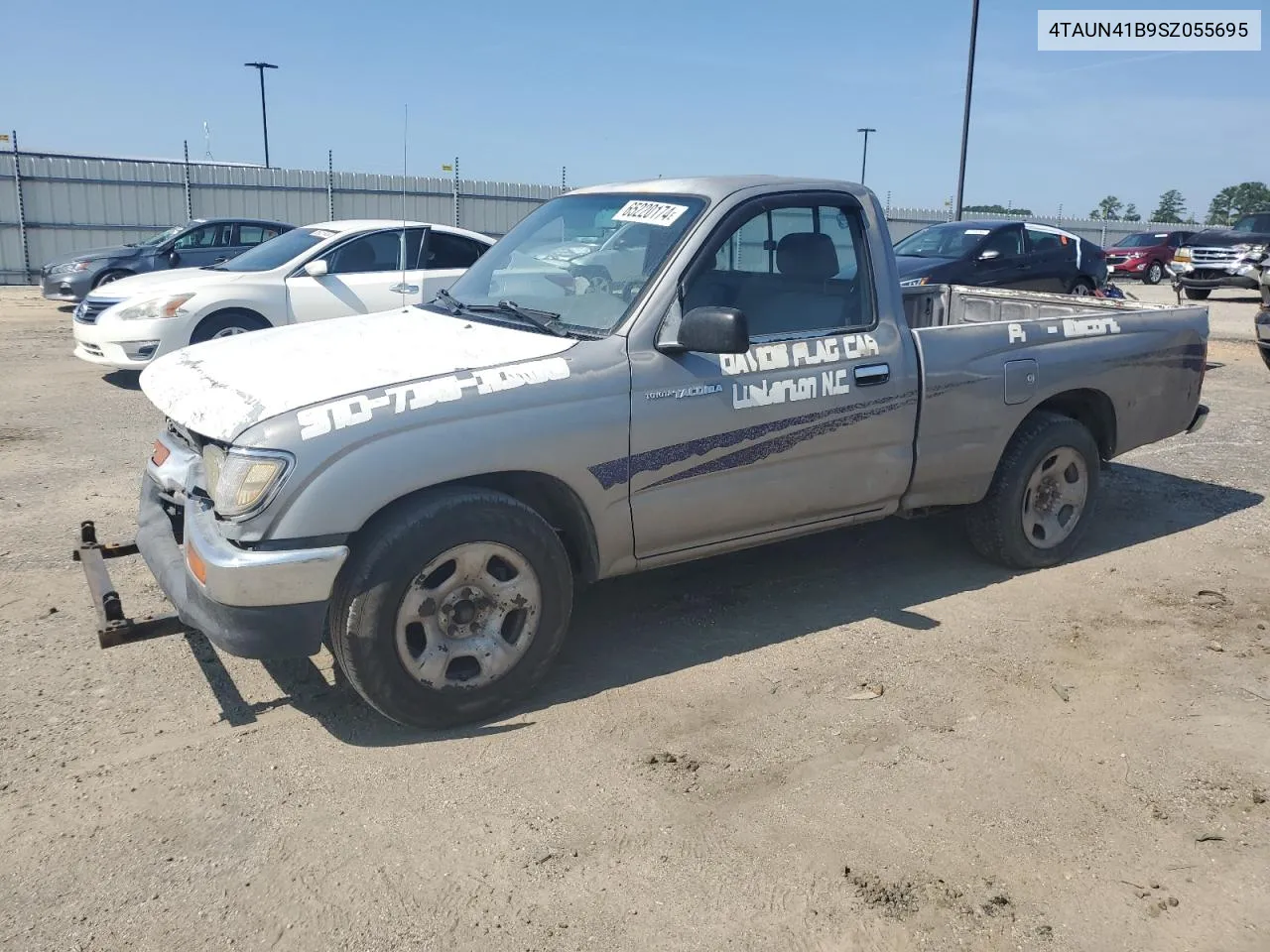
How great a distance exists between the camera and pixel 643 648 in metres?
4.46

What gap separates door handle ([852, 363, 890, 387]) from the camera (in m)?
4.55

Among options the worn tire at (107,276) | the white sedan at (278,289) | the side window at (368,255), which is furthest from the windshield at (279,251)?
the worn tire at (107,276)

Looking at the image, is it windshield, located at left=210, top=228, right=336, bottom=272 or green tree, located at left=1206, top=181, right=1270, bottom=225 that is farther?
green tree, located at left=1206, top=181, right=1270, bottom=225

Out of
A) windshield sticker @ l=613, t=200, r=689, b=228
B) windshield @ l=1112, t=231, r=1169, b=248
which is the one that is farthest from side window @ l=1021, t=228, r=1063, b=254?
windshield @ l=1112, t=231, r=1169, b=248

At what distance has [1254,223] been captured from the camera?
23359 mm

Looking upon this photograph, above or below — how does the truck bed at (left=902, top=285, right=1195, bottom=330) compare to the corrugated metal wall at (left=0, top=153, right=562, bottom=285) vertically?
below

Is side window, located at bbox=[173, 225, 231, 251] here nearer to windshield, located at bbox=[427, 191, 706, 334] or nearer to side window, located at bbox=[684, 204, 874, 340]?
windshield, located at bbox=[427, 191, 706, 334]

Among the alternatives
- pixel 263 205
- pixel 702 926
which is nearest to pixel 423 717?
pixel 702 926

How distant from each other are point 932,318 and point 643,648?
3.24m

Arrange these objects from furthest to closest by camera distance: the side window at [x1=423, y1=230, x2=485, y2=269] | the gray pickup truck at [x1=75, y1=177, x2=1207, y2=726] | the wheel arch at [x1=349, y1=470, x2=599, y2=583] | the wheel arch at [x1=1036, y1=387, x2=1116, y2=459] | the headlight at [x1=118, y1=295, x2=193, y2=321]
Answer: the side window at [x1=423, y1=230, x2=485, y2=269], the headlight at [x1=118, y1=295, x2=193, y2=321], the wheel arch at [x1=1036, y1=387, x2=1116, y2=459], the wheel arch at [x1=349, y1=470, x2=599, y2=583], the gray pickup truck at [x1=75, y1=177, x2=1207, y2=726]

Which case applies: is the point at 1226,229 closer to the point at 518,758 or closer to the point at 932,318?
the point at 932,318

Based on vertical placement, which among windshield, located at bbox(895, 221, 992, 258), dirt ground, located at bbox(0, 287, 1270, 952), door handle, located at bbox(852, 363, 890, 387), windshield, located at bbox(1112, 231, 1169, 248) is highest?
windshield, located at bbox(1112, 231, 1169, 248)

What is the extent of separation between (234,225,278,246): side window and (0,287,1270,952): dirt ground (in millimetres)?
11965

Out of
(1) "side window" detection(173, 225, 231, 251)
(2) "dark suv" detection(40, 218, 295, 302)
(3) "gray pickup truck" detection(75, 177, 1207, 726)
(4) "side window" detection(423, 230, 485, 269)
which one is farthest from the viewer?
(1) "side window" detection(173, 225, 231, 251)
